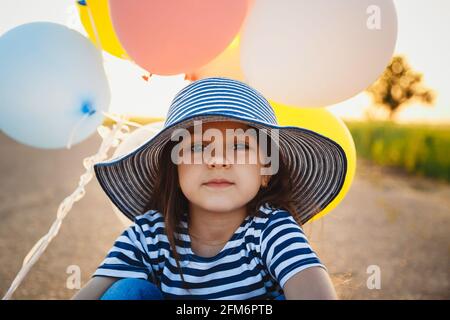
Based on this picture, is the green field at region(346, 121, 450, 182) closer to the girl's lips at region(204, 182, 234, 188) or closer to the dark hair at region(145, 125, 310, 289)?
the dark hair at region(145, 125, 310, 289)

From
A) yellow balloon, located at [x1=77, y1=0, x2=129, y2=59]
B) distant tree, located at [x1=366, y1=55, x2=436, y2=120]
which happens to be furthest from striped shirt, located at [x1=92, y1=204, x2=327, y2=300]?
distant tree, located at [x1=366, y1=55, x2=436, y2=120]

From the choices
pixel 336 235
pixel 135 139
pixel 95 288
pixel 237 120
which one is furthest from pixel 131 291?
Result: pixel 336 235

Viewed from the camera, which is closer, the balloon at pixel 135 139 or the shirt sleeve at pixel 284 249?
the shirt sleeve at pixel 284 249

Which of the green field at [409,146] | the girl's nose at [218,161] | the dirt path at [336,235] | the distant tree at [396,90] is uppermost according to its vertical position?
the distant tree at [396,90]

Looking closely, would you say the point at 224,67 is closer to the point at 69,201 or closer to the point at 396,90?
the point at 69,201

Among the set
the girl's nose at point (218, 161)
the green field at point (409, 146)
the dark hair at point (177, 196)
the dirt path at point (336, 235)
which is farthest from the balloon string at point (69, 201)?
the green field at point (409, 146)

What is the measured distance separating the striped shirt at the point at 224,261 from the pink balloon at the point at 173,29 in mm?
546

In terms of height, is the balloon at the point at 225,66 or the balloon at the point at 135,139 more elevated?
the balloon at the point at 225,66

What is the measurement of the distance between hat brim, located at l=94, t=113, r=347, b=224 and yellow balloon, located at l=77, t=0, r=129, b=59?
0.41m

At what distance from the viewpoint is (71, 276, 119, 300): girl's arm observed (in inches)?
60.7

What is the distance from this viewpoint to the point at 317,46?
1.68 meters

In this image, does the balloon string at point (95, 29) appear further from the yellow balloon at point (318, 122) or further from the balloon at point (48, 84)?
the yellow balloon at point (318, 122)

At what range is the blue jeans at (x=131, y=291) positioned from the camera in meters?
1.46
